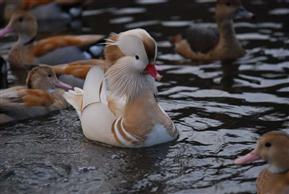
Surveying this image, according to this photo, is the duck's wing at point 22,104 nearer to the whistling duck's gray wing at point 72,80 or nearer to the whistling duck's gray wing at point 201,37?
the whistling duck's gray wing at point 72,80

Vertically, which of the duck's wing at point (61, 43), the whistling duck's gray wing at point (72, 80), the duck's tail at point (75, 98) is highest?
the duck's wing at point (61, 43)

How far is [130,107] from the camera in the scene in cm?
895

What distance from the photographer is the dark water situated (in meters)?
8.04

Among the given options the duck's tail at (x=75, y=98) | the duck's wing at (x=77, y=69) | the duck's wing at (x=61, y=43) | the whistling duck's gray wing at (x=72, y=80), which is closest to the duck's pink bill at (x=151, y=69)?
the duck's tail at (x=75, y=98)

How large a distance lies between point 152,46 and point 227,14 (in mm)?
4876

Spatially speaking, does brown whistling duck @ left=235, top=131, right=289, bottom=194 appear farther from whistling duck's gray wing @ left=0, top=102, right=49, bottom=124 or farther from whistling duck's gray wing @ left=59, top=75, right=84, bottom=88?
whistling duck's gray wing @ left=59, top=75, right=84, bottom=88

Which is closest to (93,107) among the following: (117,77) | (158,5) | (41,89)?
(117,77)

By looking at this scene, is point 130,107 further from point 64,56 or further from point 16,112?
point 64,56

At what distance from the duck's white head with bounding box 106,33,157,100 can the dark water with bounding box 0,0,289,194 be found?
668 millimetres

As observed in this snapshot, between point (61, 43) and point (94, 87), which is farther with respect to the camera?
point (61, 43)

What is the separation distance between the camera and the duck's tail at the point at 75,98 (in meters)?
9.95

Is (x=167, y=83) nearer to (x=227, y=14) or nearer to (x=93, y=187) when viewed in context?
(x=227, y=14)

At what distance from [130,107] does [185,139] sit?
0.76 m

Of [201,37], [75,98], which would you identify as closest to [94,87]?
[75,98]
